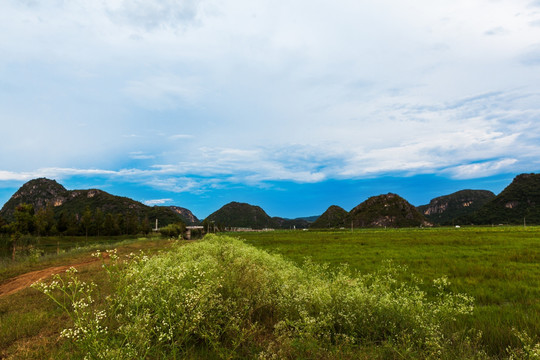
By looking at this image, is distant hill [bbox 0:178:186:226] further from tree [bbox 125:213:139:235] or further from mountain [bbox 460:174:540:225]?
mountain [bbox 460:174:540:225]

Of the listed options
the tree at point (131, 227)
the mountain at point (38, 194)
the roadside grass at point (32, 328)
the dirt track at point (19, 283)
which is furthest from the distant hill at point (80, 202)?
the roadside grass at point (32, 328)

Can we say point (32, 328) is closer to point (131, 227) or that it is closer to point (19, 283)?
point (19, 283)

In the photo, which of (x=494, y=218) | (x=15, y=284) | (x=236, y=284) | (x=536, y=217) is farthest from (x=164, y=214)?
(x=536, y=217)

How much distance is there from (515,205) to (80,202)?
273 meters

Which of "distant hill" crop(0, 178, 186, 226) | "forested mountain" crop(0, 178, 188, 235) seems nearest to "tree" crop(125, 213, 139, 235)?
"forested mountain" crop(0, 178, 188, 235)

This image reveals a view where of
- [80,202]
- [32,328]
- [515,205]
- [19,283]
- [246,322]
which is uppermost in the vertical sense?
[80,202]

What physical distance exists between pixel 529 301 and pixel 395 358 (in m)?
6.93

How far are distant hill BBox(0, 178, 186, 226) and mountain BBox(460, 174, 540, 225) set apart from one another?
189582mm

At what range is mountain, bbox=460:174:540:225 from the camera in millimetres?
145875

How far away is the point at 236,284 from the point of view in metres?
6.16

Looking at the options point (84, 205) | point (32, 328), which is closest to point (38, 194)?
point (84, 205)

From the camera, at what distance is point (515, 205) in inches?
6220

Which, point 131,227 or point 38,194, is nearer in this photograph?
point 131,227

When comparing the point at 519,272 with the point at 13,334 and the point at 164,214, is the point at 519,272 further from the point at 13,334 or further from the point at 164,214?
the point at 164,214
